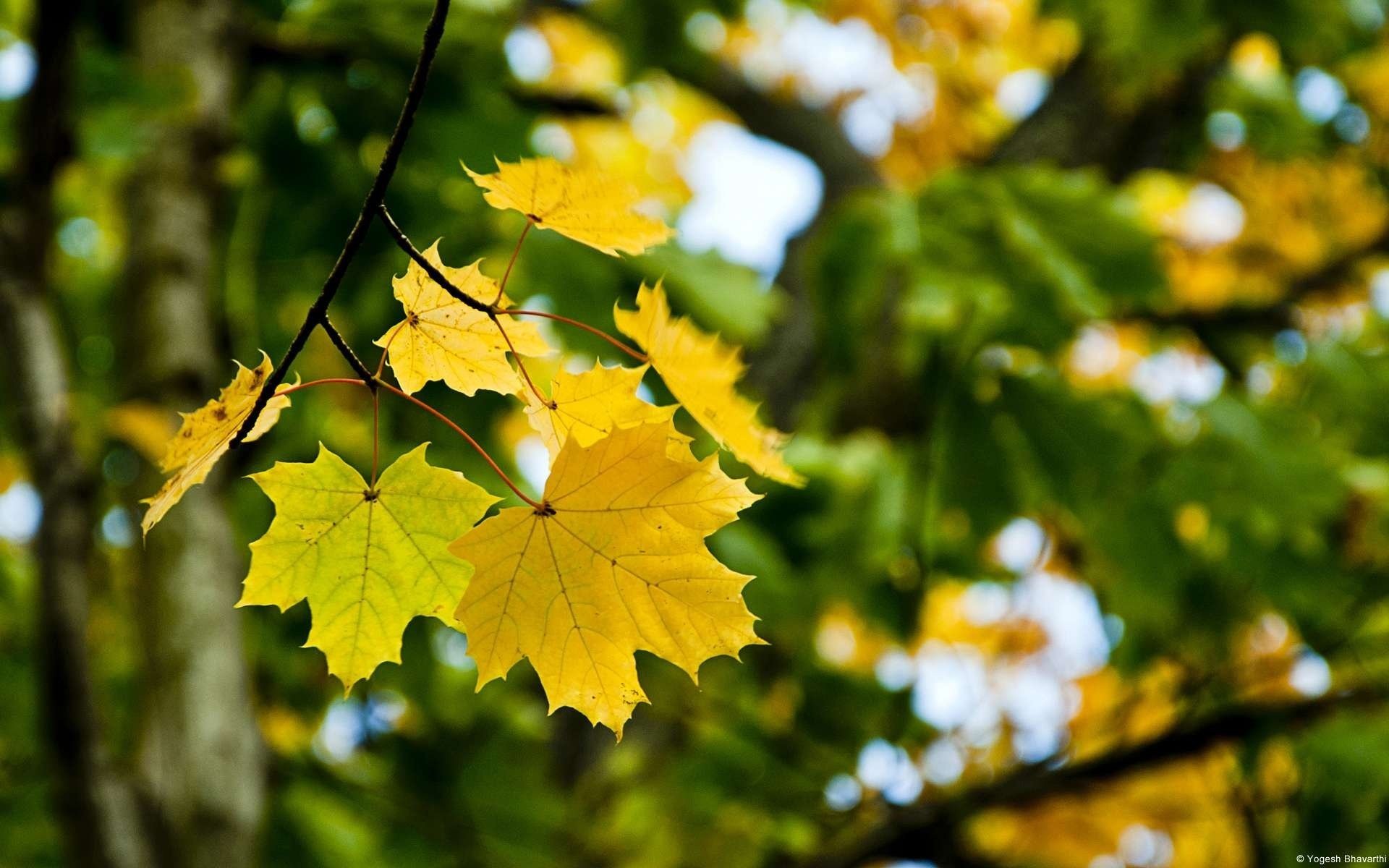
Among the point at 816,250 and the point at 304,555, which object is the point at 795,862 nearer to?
the point at 816,250

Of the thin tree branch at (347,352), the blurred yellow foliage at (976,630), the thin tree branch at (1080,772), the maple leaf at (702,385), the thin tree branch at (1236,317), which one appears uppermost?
the thin tree branch at (1236,317)

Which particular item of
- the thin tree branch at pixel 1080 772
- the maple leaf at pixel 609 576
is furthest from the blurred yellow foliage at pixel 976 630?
the maple leaf at pixel 609 576

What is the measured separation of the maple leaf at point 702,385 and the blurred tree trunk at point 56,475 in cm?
99

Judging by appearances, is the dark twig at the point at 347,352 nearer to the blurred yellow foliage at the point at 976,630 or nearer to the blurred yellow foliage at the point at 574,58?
the blurred yellow foliage at the point at 976,630

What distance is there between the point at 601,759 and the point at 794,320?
52.9 inches

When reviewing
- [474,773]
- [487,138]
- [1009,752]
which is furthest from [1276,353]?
[474,773]

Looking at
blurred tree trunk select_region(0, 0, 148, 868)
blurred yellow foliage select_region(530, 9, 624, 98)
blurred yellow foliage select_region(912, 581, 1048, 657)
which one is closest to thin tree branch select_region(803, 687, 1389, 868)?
blurred yellow foliage select_region(912, 581, 1048, 657)

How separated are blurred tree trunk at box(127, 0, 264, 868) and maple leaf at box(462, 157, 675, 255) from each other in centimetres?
110

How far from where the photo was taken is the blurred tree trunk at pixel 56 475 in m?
1.29

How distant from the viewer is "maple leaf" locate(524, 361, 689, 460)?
615 mm

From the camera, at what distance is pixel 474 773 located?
92.4 inches

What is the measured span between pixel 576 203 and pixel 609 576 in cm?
22

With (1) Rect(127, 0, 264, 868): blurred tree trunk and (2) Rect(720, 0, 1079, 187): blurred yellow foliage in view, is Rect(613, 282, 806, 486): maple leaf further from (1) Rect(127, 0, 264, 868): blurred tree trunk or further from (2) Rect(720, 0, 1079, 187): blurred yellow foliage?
(2) Rect(720, 0, 1079, 187): blurred yellow foliage

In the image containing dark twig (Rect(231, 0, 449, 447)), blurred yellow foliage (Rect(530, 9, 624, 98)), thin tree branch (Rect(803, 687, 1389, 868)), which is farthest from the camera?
blurred yellow foliage (Rect(530, 9, 624, 98))
